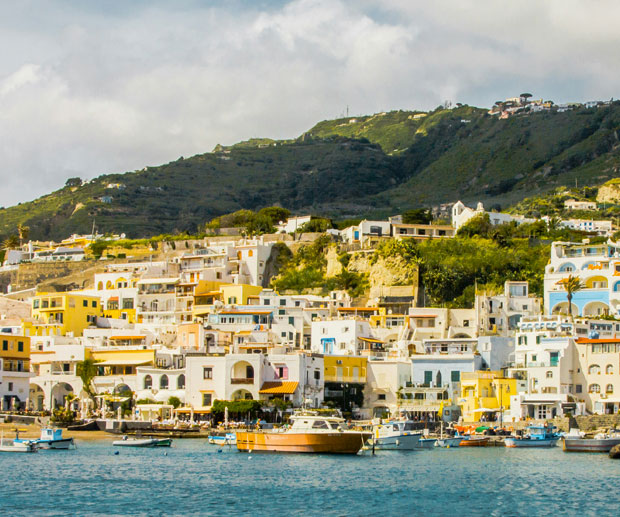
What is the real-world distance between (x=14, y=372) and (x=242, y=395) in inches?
647

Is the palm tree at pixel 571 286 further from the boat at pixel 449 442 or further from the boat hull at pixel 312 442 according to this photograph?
the boat hull at pixel 312 442

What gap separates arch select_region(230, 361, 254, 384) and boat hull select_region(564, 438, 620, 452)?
2112cm

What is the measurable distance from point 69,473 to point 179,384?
26007 mm

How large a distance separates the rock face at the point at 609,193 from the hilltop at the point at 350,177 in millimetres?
7494

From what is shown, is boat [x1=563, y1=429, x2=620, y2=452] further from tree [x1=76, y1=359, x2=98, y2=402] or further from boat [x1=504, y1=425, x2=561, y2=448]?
tree [x1=76, y1=359, x2=98, y2=402]

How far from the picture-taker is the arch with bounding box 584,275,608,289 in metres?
83.7

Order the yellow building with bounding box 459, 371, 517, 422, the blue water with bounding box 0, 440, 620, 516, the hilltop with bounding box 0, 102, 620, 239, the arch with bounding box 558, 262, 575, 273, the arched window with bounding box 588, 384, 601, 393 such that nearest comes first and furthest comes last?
the blue water with bounding box 0, 440, 620, 516 → the arched window with bounding box 588, 384, 601, 393 → the yellow building with bounding box 459, 371, 517, 422 → the arch with bounding box 558, 262, 575, 273 → the hilltop with bounding box 0, 102, 620, 239

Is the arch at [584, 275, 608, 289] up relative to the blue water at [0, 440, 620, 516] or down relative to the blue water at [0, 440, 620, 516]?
up

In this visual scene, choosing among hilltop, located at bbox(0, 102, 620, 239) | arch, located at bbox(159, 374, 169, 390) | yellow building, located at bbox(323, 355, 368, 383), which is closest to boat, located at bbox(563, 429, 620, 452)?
yellow building, located at bbox(323, 355, 368, 383)

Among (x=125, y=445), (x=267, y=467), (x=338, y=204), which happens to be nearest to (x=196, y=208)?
(x=338, y=204)

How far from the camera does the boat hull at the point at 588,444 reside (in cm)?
5812

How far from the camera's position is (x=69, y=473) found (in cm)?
4731

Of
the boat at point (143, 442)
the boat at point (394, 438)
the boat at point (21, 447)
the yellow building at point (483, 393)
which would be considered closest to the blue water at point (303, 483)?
the boat at point (21, 447)

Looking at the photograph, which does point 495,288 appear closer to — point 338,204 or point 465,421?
point 465,421
